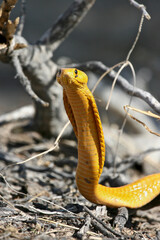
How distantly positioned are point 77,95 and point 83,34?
20.9 feet

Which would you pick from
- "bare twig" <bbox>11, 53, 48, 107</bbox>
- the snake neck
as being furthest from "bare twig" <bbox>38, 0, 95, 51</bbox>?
the snake neck

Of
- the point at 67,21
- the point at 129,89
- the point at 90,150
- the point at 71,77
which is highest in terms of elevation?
the point at 67,21

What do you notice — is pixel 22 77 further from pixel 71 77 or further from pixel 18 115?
pixel 18 115

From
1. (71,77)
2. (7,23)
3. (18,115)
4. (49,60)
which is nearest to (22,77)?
(7,23)

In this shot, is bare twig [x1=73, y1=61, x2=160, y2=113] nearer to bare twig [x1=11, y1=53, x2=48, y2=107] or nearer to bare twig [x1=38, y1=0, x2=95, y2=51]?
bare twig [x1=38, y1=0, x2=95, y2=51]

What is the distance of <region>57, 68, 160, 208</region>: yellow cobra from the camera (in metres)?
1.43

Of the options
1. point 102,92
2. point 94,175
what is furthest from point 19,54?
point 102,92

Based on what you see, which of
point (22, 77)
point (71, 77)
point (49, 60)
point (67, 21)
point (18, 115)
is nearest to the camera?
point (71, 77)

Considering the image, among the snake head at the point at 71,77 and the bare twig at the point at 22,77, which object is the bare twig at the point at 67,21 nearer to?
the bare twig at the point at 22,77

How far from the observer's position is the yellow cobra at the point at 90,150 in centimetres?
143

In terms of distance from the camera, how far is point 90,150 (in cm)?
160

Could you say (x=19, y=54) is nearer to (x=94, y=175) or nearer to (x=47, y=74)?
(x=47, y=74)

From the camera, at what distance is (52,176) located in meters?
2.56

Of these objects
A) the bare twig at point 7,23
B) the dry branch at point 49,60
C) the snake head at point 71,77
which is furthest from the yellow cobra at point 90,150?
the dry branch at point 49,60
